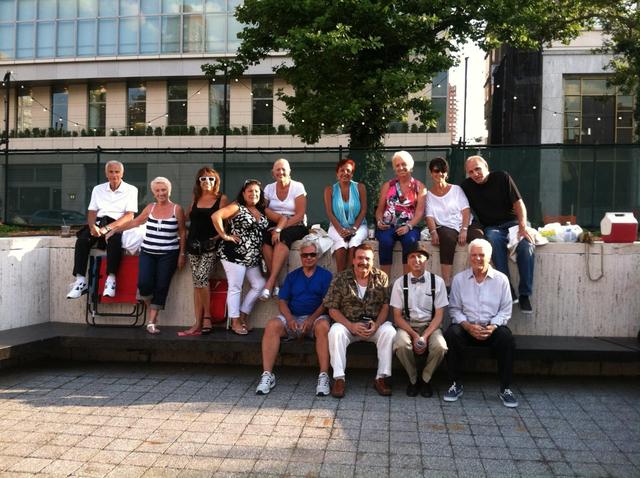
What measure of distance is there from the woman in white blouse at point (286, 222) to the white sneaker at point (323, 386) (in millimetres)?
1238

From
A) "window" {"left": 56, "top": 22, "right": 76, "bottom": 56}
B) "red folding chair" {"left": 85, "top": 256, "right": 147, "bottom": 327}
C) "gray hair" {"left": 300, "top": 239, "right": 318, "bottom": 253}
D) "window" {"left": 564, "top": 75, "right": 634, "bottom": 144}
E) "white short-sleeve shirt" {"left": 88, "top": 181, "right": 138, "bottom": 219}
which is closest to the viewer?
"gray hair" {"left": 300, "top": 239, "right": 318, "bottom": 253}

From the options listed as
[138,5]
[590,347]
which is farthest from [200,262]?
[138,5]

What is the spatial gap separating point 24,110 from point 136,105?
7722 mm

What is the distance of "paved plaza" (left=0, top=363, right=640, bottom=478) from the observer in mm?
4234

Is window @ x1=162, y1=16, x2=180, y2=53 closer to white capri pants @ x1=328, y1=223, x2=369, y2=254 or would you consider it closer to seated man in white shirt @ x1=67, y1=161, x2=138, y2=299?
seated man in white shirt @ x1=67, y1=161, x2=138, y2=299

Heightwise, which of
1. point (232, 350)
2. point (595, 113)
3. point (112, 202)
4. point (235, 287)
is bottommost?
point (232, 350)

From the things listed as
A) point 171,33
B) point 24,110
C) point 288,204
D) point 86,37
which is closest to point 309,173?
point 288,204

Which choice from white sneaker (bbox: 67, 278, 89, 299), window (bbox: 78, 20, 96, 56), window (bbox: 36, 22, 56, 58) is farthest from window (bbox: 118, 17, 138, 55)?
white sneaker (bbox: 67, 278, 89, 299)

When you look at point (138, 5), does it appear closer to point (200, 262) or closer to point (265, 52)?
point (265, 52)

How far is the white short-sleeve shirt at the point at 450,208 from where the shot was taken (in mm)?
6812

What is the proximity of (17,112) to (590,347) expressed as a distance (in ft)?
133

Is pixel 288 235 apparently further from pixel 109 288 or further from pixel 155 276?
pixel 109 288

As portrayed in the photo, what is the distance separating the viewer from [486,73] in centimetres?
6262

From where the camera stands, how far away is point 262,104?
36.2 m
